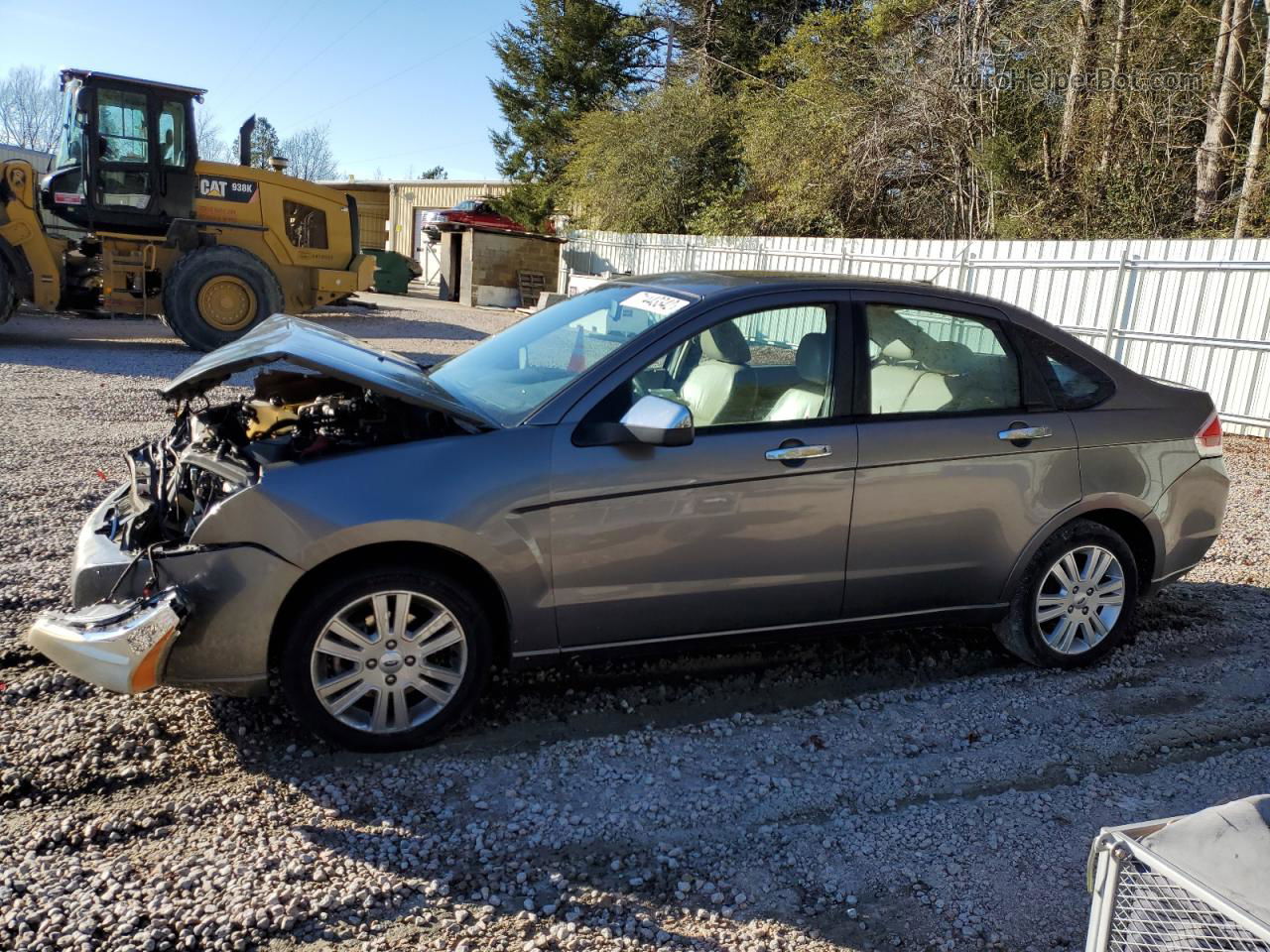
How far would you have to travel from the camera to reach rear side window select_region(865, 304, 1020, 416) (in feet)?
13.8

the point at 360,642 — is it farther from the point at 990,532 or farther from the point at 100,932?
the point at 990,532

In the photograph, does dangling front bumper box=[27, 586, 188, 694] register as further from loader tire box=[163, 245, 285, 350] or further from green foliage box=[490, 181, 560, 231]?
green foliage box=[490, 181, 560, 231]

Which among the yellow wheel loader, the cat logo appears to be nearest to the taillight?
the yellow wheel loader

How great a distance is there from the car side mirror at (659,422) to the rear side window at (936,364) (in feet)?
3.29

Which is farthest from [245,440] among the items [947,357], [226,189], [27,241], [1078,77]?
[1078,77]

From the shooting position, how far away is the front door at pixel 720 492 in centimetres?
363

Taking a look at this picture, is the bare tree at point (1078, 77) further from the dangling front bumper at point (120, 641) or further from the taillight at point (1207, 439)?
the dangling front bumper at point (120, 641)

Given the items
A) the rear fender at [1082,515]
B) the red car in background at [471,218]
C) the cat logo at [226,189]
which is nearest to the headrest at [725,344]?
the rear fender at [1082,515]

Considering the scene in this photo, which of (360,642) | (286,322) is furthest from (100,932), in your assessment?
(286,322)

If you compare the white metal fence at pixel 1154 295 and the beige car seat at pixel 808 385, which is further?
the white metal fence at pixel 1154 295

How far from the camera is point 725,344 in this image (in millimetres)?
4070

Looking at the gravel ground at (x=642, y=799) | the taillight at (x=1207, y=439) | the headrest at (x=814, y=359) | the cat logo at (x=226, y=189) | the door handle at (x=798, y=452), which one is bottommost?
the gravel ground at (x=642, y=799)

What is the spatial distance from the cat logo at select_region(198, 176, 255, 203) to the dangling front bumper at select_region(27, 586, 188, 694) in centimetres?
1305

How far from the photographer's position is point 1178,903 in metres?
1.78
